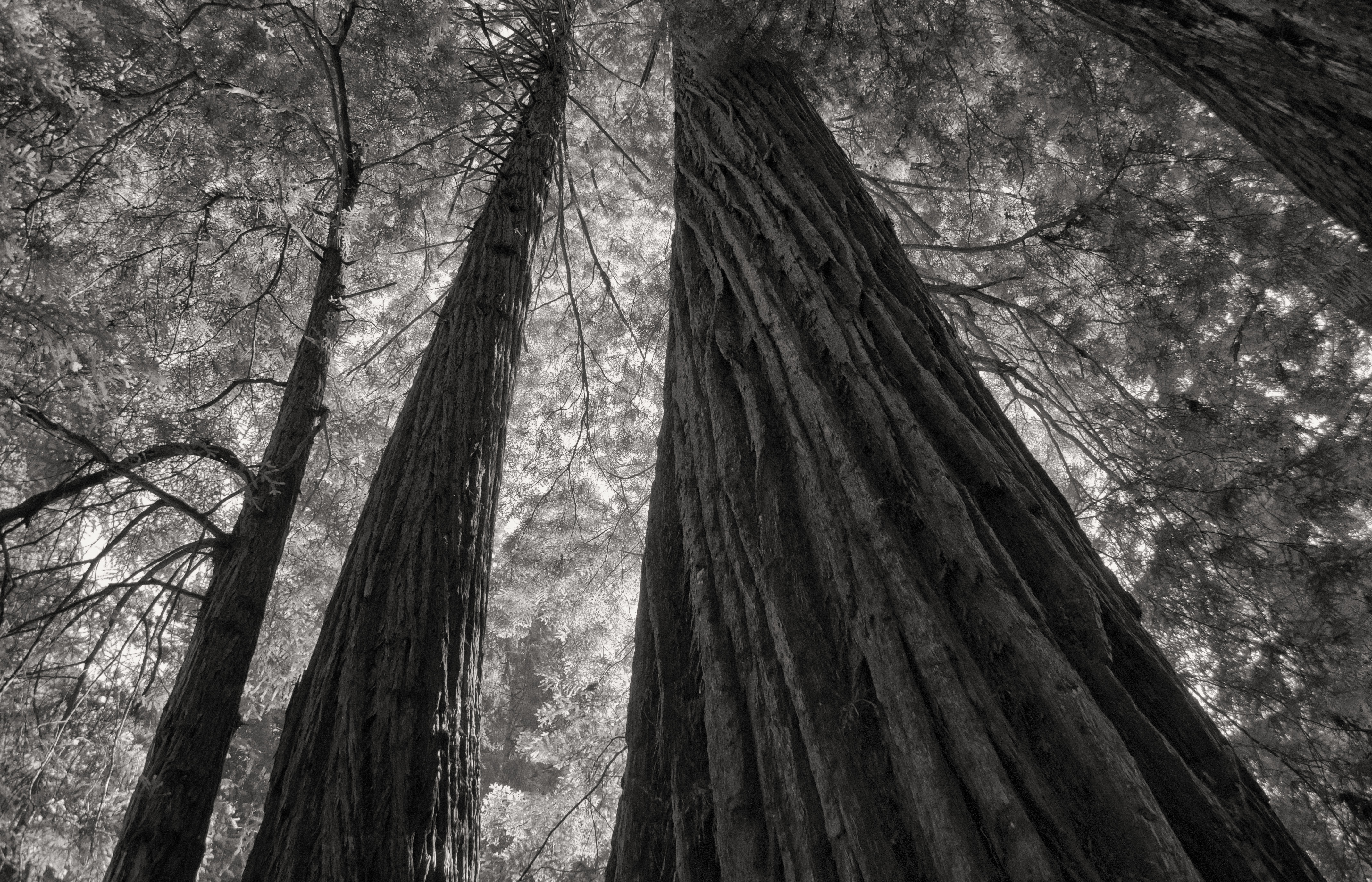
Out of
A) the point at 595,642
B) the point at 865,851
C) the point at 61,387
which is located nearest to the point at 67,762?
the point at 61,387

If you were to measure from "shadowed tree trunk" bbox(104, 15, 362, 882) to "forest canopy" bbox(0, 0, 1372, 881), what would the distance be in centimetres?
5

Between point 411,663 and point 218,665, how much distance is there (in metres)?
1.42

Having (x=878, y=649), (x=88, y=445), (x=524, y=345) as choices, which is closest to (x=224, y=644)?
(x=88, y=445)

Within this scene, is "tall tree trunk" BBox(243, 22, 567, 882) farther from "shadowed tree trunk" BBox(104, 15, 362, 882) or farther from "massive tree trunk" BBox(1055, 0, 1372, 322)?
"massive tree trunk" BBox(1055, 0, 1372, 322)

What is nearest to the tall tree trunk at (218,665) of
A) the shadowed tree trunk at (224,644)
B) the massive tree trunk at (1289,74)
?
the shadowed tree trunk at (224,644)

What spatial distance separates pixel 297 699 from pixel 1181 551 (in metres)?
3.44

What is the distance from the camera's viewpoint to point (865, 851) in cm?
92

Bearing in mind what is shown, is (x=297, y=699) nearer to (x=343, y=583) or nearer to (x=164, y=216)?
(x=343, y=583)

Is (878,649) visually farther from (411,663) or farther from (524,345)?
(524,345)

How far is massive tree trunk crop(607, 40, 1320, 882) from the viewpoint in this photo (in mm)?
928

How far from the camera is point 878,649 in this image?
1.10 meters

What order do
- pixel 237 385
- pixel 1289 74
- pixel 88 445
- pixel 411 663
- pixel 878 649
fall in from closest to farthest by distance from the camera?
pixel 878 649 < pixel 1289 74 < pixel 88 445 < pixel 411 663 < pixel 237 385

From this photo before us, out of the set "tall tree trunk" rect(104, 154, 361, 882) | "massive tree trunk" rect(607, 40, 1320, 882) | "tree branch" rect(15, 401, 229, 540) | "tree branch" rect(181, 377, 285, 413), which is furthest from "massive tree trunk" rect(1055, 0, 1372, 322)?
"tree branch" rect(181, 377, 285, 413)

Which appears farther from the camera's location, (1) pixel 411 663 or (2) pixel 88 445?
(1) pixel 411 663
